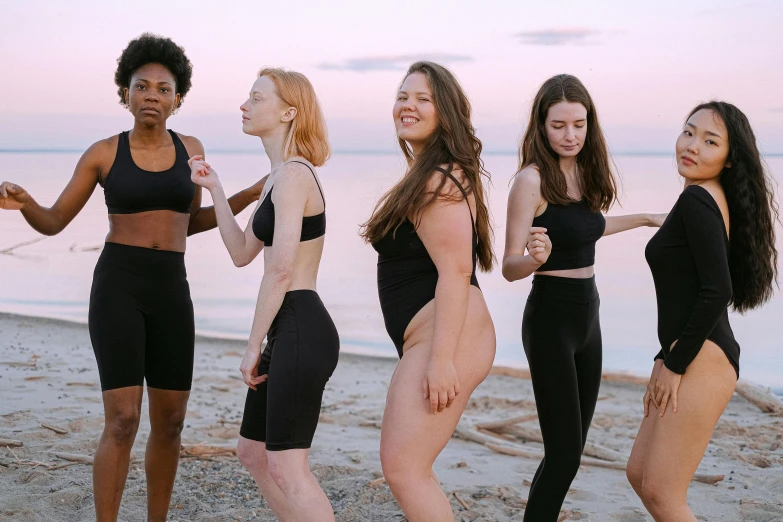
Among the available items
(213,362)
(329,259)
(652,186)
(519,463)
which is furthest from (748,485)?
(652,186)

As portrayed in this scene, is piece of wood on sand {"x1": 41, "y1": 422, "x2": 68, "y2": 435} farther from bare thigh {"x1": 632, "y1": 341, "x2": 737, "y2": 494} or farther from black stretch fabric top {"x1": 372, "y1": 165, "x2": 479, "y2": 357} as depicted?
bare thigh {"x1": 632, "y1": 341, "x2": 737, "y2": 494}

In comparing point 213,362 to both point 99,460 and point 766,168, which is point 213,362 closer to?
point 99,460

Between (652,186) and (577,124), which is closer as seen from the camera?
(577,124)

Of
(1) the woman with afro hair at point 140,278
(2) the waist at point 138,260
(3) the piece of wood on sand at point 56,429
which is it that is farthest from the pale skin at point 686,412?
(3) the piece of wood on sand at point 56,429

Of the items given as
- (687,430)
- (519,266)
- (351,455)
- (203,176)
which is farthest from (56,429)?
(687,430)

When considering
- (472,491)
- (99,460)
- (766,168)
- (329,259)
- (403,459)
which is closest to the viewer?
(403,459)

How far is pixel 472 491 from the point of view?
5336mm

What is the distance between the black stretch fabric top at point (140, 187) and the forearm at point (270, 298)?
112cm

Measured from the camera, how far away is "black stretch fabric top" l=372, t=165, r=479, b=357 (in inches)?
132

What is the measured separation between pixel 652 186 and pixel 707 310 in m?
26.9

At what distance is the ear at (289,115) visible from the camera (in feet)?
11.8

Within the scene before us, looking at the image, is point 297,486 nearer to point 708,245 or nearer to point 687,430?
point 687,430

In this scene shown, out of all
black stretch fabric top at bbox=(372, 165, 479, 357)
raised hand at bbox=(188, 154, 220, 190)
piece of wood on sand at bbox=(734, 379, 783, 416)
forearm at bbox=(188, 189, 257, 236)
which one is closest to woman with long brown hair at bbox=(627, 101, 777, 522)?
black stretch fabric top at bbox=(372, 165, 479, 357)

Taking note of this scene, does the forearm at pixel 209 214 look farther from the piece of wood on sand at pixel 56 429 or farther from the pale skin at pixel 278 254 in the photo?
the piece of wood on sand at pixel 56 429
